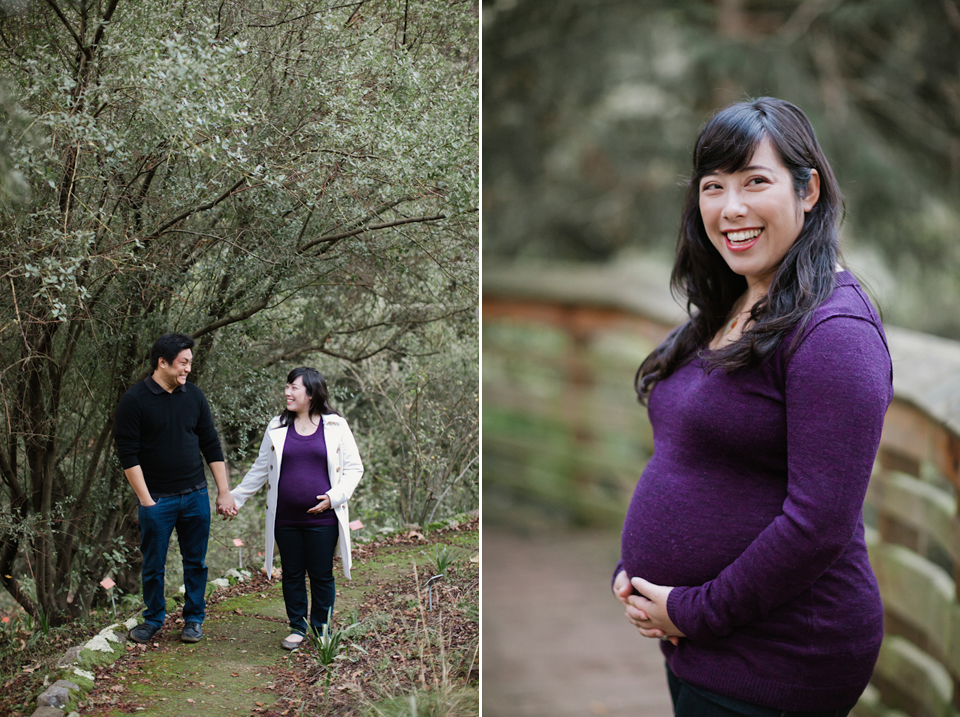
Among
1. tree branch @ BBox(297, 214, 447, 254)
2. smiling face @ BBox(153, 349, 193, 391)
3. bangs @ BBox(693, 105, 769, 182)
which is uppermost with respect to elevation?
bangs @ BBox(693, 105, 769, 182)

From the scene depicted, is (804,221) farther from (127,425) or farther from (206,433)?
(127,425)

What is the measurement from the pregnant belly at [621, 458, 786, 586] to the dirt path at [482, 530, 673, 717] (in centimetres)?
167

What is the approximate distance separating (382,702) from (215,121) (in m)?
1.38

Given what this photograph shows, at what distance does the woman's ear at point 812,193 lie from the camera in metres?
1.26

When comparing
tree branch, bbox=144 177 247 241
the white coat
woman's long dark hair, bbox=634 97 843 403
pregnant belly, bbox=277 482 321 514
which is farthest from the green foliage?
tree branch, bbox=144 177 247 241

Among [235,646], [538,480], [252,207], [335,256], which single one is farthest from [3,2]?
[538,480]

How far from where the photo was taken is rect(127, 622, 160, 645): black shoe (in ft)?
5.90

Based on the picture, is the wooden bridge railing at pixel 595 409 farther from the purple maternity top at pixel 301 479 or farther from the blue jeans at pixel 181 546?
the blue jeans at pixel 181 546

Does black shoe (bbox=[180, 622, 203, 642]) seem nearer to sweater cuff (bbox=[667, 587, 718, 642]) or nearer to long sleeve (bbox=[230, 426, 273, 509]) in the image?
long sleeve (bbox=[230, 426, 273, 509])

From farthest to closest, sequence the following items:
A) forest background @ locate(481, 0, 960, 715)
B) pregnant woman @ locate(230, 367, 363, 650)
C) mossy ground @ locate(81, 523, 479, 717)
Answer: forest background @ locate(481, 0, 960, 715), pregnant woman @ locate(230, 367, 363, 650), mossy ground @ locate(81, 523, 479, 717)

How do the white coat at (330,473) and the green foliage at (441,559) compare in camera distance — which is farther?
the green foliage at (441,559)

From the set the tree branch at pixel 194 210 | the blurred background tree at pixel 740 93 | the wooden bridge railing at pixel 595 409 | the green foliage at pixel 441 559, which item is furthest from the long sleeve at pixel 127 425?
the blurred background tree at pixel 740 93

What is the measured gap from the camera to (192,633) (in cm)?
183

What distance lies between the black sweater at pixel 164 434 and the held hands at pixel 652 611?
101 cm
